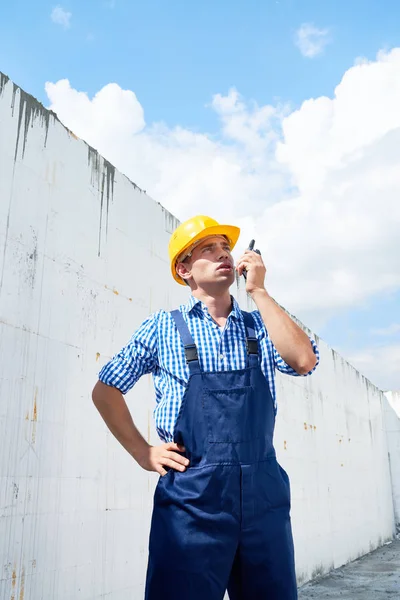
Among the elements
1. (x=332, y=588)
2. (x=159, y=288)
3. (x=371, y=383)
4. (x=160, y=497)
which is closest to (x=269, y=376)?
(x=160, y=497)

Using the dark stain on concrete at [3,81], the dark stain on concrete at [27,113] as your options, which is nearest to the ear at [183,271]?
the dark stain on concrete at [27,113]

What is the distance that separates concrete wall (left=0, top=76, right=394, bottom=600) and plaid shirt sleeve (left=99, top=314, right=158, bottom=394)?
0.83 metres

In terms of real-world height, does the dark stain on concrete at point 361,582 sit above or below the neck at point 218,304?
below

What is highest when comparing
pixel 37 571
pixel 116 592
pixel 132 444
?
pixel 132 444

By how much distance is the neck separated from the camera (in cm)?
195

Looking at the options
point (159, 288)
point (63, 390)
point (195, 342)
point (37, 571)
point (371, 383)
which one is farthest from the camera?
point (371, 383)

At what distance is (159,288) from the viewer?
384 cm

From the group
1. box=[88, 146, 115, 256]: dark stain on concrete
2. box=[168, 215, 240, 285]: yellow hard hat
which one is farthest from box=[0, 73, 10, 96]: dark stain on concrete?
box=[168, 215, 240, 285]: yellow hard hat

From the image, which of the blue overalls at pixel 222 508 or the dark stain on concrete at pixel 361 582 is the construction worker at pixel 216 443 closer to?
the blue overalls at pixel 222 508

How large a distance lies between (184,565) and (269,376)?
59 centimetres

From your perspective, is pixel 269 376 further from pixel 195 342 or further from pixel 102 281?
pixel 102 281

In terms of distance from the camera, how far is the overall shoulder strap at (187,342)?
67.2 inches

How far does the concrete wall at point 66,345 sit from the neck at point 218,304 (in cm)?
101

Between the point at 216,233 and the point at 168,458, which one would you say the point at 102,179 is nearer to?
the point at 216,233
